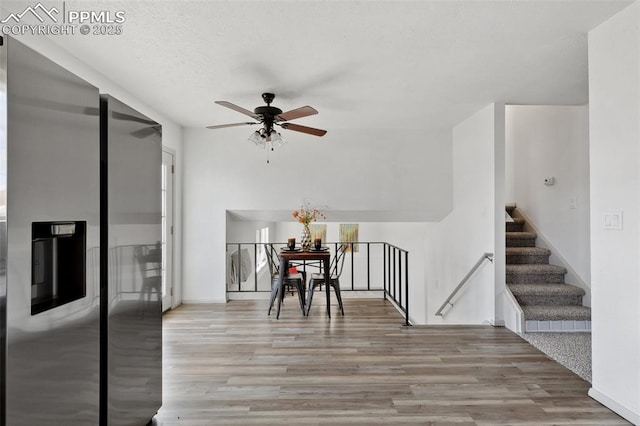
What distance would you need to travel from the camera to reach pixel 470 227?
4.65 meters


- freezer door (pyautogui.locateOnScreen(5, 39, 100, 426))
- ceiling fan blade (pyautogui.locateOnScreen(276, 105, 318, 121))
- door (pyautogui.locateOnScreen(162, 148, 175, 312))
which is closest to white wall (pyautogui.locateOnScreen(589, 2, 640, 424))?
ceiling fan blade (pyautogui.locateOnScreen(276, 105, 318, 121))

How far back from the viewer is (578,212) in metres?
4.36

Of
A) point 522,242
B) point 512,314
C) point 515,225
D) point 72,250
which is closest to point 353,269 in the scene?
point 515,225

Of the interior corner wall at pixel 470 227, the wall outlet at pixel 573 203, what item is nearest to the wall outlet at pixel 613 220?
the interior corner wall at pixel 470 227

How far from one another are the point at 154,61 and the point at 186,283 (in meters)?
3.19

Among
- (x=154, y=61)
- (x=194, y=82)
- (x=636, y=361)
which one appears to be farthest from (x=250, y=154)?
→ (x=636, y=361)

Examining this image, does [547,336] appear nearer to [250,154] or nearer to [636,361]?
[636,361]

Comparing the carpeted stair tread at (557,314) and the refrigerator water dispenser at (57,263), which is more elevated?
the refrigerator water dispenser at (57,263)

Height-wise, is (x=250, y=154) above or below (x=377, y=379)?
above

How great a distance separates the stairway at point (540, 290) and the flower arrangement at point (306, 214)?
2.46 m

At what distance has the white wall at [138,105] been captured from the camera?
8.48 feet

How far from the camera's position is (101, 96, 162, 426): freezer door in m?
1.68

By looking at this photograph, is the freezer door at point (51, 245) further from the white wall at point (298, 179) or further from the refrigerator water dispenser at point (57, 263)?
the white wall at point (298, 179)

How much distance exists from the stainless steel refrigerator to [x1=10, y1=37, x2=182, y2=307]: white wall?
1.25m
